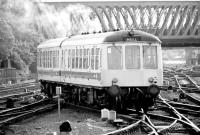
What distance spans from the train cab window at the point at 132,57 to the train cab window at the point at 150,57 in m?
0.24

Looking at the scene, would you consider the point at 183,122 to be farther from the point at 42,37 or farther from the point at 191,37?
the point at 191,37

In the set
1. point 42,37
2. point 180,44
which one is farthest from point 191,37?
point 42,37

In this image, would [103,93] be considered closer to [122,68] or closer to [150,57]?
[122,68]

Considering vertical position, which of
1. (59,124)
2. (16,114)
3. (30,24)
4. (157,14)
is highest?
(157,14)

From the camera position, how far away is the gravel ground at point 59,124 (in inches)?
541

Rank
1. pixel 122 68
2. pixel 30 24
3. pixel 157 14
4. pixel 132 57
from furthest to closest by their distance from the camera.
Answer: pixel 157 14 < pixel 30 24 < pixel 132 57 < pixel 122 68

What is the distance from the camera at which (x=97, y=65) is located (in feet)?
56.9

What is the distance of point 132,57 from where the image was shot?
56.1 ft

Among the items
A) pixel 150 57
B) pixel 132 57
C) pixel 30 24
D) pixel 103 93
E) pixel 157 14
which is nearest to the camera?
pixel 132 57

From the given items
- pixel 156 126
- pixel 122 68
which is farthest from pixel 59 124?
pixel 122 68

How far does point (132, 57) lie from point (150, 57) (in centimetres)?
66

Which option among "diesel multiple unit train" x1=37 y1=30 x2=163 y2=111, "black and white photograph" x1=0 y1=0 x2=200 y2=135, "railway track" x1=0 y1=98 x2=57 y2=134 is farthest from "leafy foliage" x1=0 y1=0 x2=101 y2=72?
"diesel multiple unit train" x1=37 y1=30 x2=163 y2=111

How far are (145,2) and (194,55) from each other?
26560 mm

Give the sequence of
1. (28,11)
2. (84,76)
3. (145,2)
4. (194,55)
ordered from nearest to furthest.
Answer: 1. (84,76)
2. (28,11)
3. (145,2)
4. (194,55)
